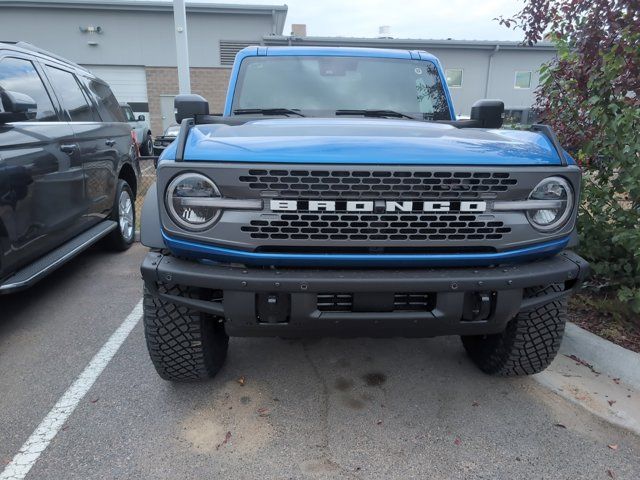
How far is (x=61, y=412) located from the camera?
2.52 metres

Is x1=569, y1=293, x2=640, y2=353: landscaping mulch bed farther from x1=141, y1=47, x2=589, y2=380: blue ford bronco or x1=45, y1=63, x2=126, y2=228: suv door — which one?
x1=45, y1=63, x2=126, y2=228: suv door

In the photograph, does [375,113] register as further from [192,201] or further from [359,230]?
[192,201]

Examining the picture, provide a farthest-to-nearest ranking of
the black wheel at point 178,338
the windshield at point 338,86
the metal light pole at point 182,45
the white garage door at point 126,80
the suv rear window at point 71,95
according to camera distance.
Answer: the white garage door at point 126,80, the metal light pole at point 182,45, the suv rear window at point 71,95, the windshield at point 338,86, the black wheel at point 178,338

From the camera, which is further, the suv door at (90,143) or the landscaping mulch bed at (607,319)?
the suv door at (90,143)

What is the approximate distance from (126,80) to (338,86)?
19965 mm

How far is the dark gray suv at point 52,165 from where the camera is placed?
305 centimetres

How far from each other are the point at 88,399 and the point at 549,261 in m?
2.55

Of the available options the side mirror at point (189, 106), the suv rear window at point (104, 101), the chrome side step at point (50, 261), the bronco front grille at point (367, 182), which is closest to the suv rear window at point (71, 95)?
the suv rear window at point (104, 101)

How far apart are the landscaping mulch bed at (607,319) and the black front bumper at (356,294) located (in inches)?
49.7

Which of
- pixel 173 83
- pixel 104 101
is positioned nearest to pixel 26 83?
pixel 104 101

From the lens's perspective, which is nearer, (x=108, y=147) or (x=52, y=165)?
(x=52, y=165)

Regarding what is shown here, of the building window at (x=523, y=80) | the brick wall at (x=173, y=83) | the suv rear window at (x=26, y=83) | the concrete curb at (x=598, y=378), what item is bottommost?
the concrete curb at (x=598, y=378)

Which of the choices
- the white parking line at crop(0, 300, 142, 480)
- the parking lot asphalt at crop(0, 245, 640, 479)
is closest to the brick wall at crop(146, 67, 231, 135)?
the white parking line at crop(0, 300, 142, 480)

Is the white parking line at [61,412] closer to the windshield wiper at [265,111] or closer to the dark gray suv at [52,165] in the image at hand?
the dark gray suv at [52,165]
